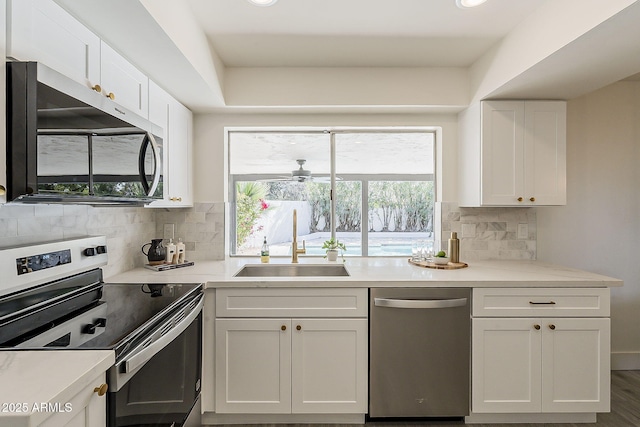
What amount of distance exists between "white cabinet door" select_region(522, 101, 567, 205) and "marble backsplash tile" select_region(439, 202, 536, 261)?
371 mm

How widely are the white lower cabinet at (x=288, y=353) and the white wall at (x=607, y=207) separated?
5.62 feet

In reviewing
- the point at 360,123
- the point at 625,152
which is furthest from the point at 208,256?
the point at 625,152

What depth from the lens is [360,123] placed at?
278cm

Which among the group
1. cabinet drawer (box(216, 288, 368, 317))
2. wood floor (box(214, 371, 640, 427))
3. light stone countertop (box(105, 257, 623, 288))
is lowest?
wood floor (box(214, 371, 640, 427))

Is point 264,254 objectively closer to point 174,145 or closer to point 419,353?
point 174,145

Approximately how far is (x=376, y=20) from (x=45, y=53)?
152 cm

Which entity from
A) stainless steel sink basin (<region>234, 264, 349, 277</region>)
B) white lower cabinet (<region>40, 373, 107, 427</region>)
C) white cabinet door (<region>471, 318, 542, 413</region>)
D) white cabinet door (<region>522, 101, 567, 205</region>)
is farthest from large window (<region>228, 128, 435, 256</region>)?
white lower cabinet (<region>40, 373, 107, 427</region>)

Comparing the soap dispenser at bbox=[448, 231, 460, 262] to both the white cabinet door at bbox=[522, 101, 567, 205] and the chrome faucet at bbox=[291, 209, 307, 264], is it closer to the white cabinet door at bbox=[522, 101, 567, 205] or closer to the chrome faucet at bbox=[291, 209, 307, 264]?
the white cabinet door at bbox=[522, 101, 567, 205]

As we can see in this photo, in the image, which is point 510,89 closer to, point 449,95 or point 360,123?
point 449,95

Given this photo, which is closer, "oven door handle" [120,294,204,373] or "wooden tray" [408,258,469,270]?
"oven door handle" [120,294,204,373]

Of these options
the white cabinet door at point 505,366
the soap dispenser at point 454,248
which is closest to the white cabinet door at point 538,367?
the white cabinet door at point 505,366

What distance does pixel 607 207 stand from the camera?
9.18ft

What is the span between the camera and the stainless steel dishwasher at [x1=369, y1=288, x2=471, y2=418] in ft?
6.81

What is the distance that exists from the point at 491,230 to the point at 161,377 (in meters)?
2.41
